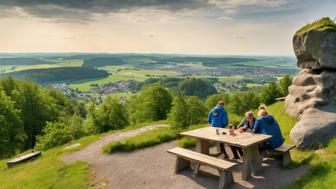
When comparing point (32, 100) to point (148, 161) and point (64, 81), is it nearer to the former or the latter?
point (148, 161)

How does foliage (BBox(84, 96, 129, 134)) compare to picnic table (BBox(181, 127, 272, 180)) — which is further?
foliage (BBox(84, 96, 129, 134))

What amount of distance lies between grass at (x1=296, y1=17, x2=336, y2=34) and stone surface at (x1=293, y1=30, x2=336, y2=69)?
0.63 feet

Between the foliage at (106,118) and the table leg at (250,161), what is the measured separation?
28.0m

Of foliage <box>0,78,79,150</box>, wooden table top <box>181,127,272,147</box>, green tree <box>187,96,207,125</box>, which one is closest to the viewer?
wooden table top <box>181,127,272,147</box>

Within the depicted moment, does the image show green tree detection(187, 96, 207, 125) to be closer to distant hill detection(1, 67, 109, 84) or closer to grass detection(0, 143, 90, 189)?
grass detection(0, 143, 90, 189)

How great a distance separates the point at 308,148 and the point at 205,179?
184 inches

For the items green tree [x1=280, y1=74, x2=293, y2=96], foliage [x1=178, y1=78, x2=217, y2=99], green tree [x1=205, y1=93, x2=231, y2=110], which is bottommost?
foliage [x1=178, y1=78, x2=217, y2=99]

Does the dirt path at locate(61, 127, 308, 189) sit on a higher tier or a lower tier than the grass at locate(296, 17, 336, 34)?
lower

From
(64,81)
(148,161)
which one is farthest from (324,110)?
(64,81)

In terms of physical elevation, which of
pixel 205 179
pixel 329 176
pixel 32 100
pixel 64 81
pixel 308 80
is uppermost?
pixel 308 80

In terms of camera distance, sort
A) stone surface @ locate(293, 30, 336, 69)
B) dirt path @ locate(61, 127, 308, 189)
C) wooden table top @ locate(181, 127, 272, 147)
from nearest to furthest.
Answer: wooden table top @ locate(181, 127, 272, 147), dirt path @ locate(61, 127, 308, 189), stone surface @ locate(293, 30, 336, 69)

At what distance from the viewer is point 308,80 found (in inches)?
719

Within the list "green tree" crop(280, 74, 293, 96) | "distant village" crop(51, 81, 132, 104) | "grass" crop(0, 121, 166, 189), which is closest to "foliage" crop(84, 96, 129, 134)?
"grass" crop(0, 121, 166, 189)

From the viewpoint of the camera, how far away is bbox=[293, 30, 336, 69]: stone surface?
16.0 meters
